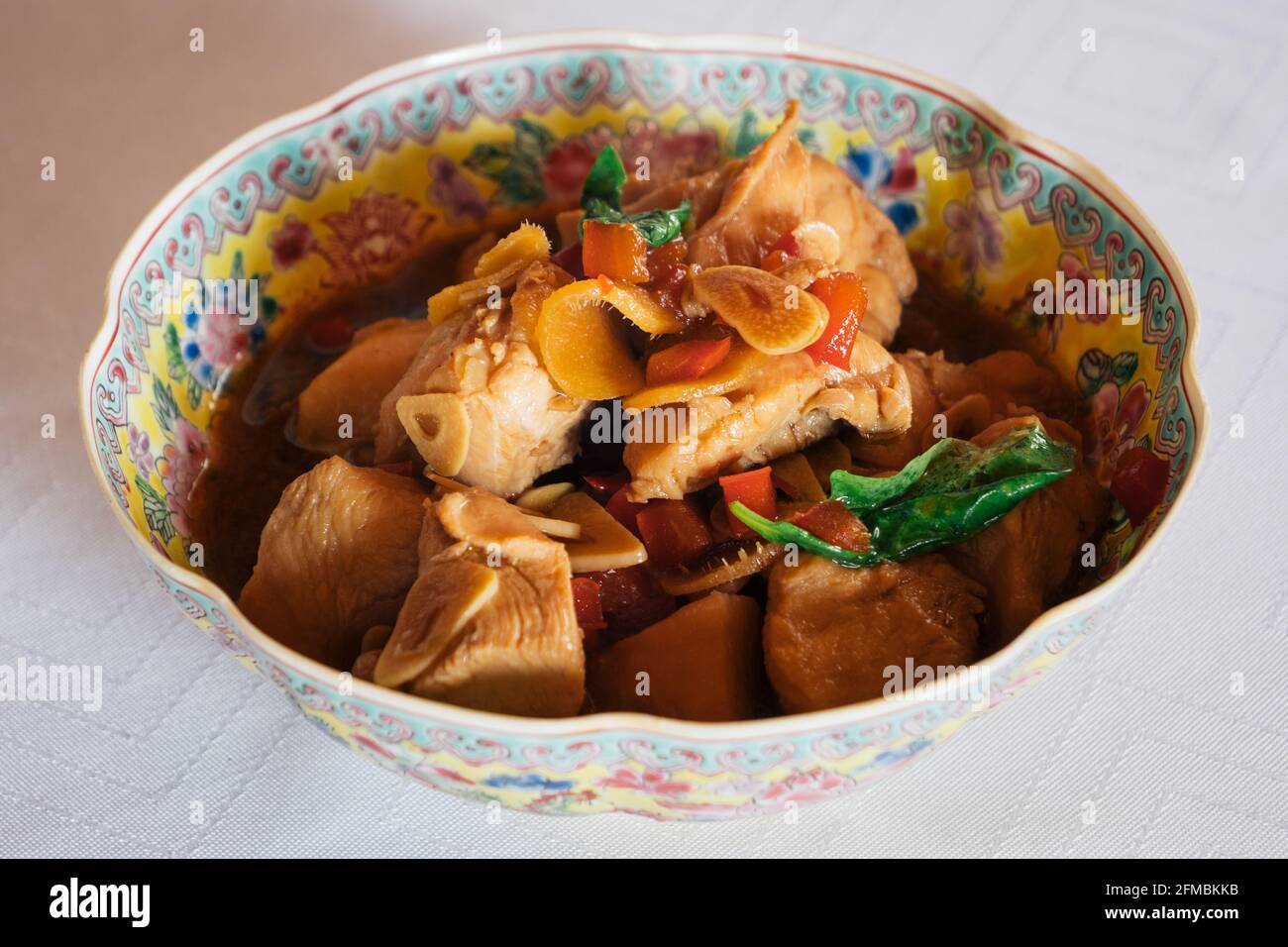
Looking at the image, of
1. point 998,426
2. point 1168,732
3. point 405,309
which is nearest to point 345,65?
point 405,309

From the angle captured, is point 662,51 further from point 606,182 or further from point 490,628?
point 490,628

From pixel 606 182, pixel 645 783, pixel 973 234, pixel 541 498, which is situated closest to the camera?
pixel 645 783

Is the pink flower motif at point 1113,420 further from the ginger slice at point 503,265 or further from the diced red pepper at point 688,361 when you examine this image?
the ginger slice at point 503,265

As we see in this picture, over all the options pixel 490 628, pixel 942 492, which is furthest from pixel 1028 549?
pixel 490 628

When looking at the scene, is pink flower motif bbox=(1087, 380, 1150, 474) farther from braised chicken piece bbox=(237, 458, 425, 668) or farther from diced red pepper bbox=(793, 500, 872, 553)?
braised chicken piece bbox=(237, 458, 425, 668)

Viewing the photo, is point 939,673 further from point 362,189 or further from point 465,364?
point 362,189

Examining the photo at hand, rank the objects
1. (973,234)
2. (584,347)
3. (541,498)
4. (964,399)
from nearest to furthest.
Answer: (584,347), (541,498), (964,399), (973,234)

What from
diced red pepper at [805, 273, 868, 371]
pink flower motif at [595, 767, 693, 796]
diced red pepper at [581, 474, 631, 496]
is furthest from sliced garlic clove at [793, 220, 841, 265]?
pink flower motif at [595, 767, 693, 796]
